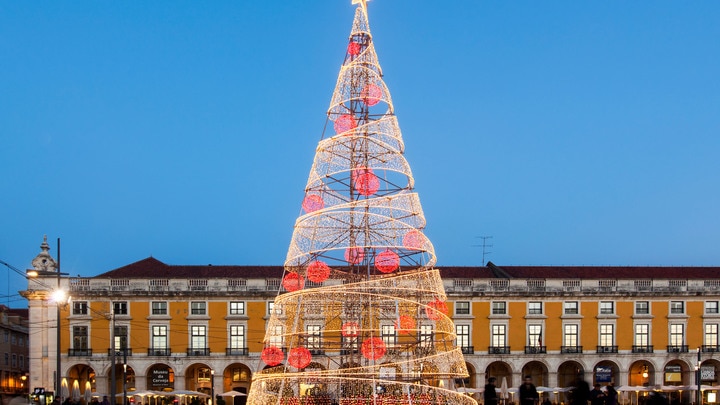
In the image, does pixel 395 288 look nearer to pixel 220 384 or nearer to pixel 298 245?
pixel 298 245

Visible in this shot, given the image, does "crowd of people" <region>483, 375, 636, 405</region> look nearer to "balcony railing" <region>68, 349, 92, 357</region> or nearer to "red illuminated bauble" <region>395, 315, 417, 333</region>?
"red illuminated bauble" <region>395, 315, 417, 333</region>

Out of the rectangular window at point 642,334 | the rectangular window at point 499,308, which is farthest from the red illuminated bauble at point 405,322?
the rectangular window at point 642,334

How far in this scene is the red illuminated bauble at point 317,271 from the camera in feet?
103

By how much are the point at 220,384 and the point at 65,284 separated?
488 inches

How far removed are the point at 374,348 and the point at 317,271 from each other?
3502 millimetres

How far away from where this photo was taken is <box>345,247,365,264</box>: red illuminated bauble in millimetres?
32031

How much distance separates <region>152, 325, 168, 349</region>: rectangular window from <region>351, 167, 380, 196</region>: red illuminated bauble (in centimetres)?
3706

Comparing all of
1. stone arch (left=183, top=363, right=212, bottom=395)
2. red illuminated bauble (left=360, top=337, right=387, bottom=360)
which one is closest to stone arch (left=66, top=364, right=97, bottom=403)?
stone arch (left=183, top=363, right=212, bottom=395)

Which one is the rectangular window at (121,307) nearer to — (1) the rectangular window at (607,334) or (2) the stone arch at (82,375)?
(2) the stone arch at (82,375)

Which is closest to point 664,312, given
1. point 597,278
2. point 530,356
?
point 597,278

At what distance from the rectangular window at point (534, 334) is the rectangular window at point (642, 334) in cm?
678

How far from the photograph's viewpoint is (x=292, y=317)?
33.5 meters

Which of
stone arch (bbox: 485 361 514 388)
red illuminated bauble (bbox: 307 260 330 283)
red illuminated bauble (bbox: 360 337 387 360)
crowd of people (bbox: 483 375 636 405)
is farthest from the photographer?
stone arch (bbox: 485 361 514 388)

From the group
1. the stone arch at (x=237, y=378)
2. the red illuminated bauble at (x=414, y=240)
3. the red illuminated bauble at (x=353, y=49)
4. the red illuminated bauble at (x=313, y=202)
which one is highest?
the red illuminated bauble at (x=353, y=49)
